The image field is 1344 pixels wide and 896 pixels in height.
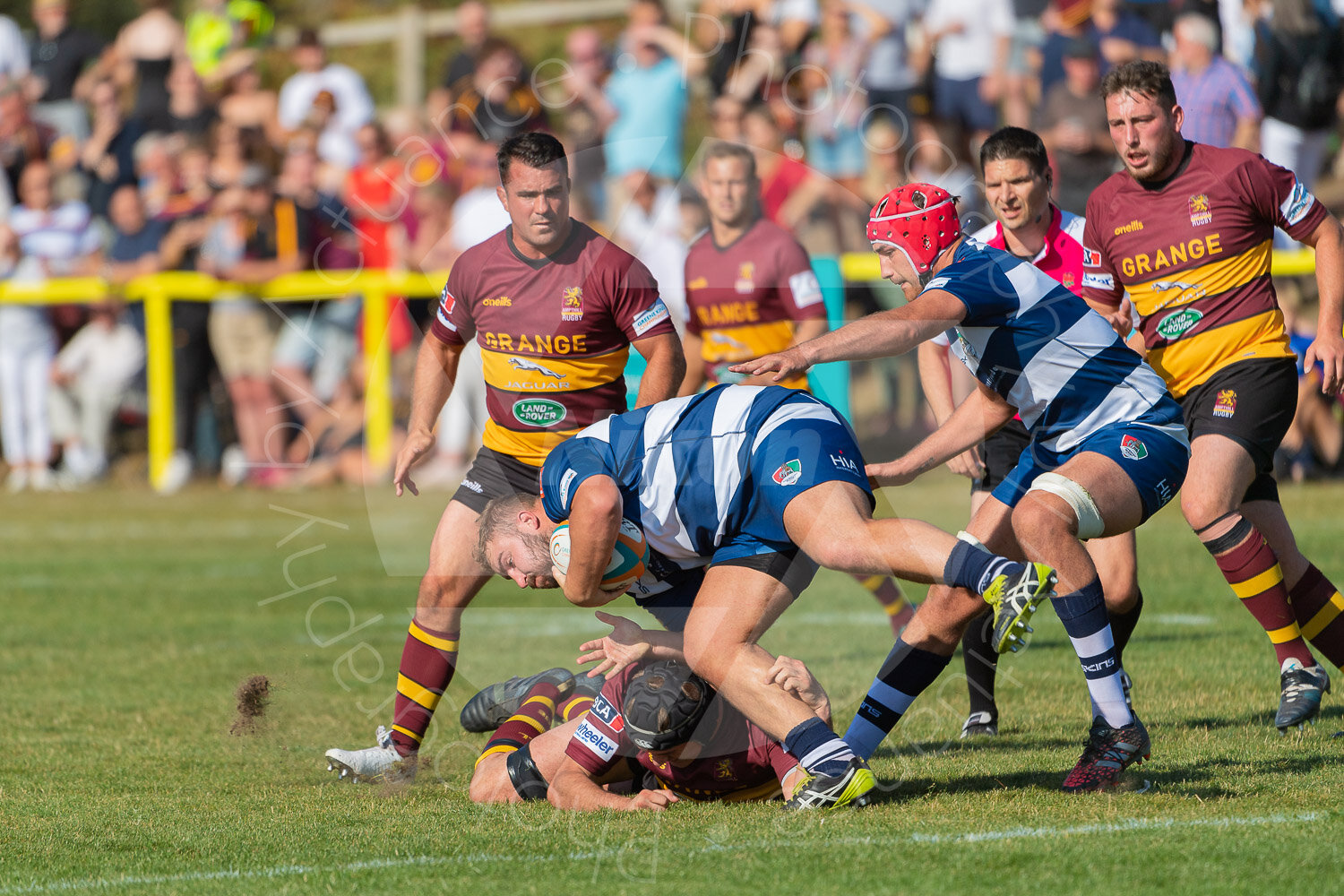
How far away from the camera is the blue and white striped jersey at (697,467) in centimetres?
507

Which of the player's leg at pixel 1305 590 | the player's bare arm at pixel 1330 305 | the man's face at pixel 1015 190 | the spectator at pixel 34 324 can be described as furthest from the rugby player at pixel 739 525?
the spectator at pixel 34 324

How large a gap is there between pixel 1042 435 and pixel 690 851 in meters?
1.86

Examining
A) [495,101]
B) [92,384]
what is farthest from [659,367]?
[92,384]

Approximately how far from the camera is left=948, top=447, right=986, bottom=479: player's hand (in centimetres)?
626

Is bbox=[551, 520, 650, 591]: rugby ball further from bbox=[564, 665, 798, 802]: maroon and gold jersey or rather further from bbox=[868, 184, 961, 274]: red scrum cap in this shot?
bbox=[868, 184, 961, 274]: red scrum cap

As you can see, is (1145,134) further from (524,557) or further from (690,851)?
(690,851)

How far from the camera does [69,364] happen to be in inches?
657

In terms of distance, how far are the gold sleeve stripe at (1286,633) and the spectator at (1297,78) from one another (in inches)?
270

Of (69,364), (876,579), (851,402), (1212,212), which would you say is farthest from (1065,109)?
(69,364)

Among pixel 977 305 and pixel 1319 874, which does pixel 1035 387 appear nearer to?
pixel 977 305

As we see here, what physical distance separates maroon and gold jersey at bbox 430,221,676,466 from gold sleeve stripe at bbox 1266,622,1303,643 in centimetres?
262

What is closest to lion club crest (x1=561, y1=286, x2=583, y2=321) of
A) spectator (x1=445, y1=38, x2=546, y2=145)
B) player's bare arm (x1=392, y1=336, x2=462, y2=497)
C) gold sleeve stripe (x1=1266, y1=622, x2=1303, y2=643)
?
player's bare arm (x1=392, y1=336, x2=462, y2=497)

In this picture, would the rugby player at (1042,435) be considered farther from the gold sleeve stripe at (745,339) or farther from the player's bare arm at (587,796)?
the gold sleeve stripe at (745,339)

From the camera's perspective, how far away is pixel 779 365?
177 inches
